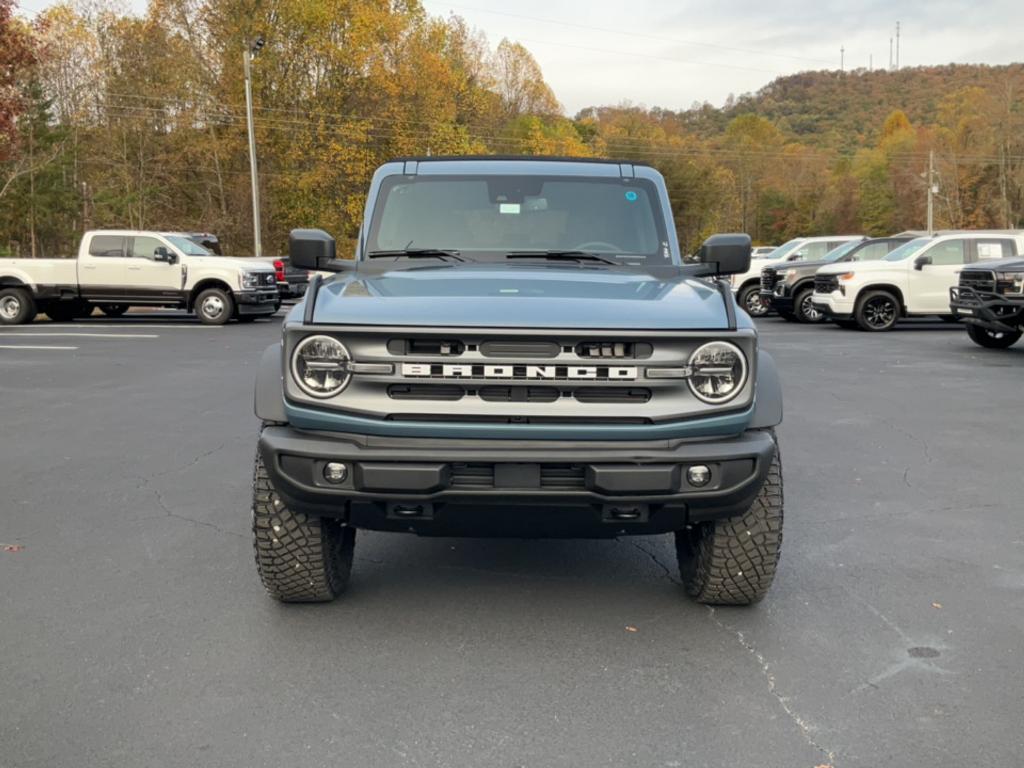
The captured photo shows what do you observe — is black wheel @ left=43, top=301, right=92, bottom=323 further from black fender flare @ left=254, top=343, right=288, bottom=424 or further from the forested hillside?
black fender flare @ left=254, top=343, right=288, bottom=424

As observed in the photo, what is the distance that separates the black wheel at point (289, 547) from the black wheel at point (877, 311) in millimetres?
16592

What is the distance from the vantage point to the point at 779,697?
11.3 feet

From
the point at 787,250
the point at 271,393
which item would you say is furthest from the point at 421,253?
the point at 787,250

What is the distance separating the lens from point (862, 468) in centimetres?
712

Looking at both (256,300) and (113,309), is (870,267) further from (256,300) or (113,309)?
(113,309)

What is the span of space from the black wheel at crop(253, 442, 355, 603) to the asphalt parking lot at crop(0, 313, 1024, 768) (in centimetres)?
14

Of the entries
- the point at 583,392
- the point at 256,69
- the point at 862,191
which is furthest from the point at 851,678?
the point at 862,191

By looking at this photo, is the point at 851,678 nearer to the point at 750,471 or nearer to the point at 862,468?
the point at 750,471

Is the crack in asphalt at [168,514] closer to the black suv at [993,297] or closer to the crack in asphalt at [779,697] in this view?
the crack in asphalt at [779,697]

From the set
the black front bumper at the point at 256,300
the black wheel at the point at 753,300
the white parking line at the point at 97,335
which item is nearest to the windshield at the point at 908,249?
the black wheel at the point at 753,300

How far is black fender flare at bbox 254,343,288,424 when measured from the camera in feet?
12.5

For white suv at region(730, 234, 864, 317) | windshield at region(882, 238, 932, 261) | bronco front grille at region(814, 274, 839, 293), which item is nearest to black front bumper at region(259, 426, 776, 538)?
bronco front grille at region(814, 274, 839, 293)

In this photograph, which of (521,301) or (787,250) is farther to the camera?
(787,250)

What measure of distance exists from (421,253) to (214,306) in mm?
17070
